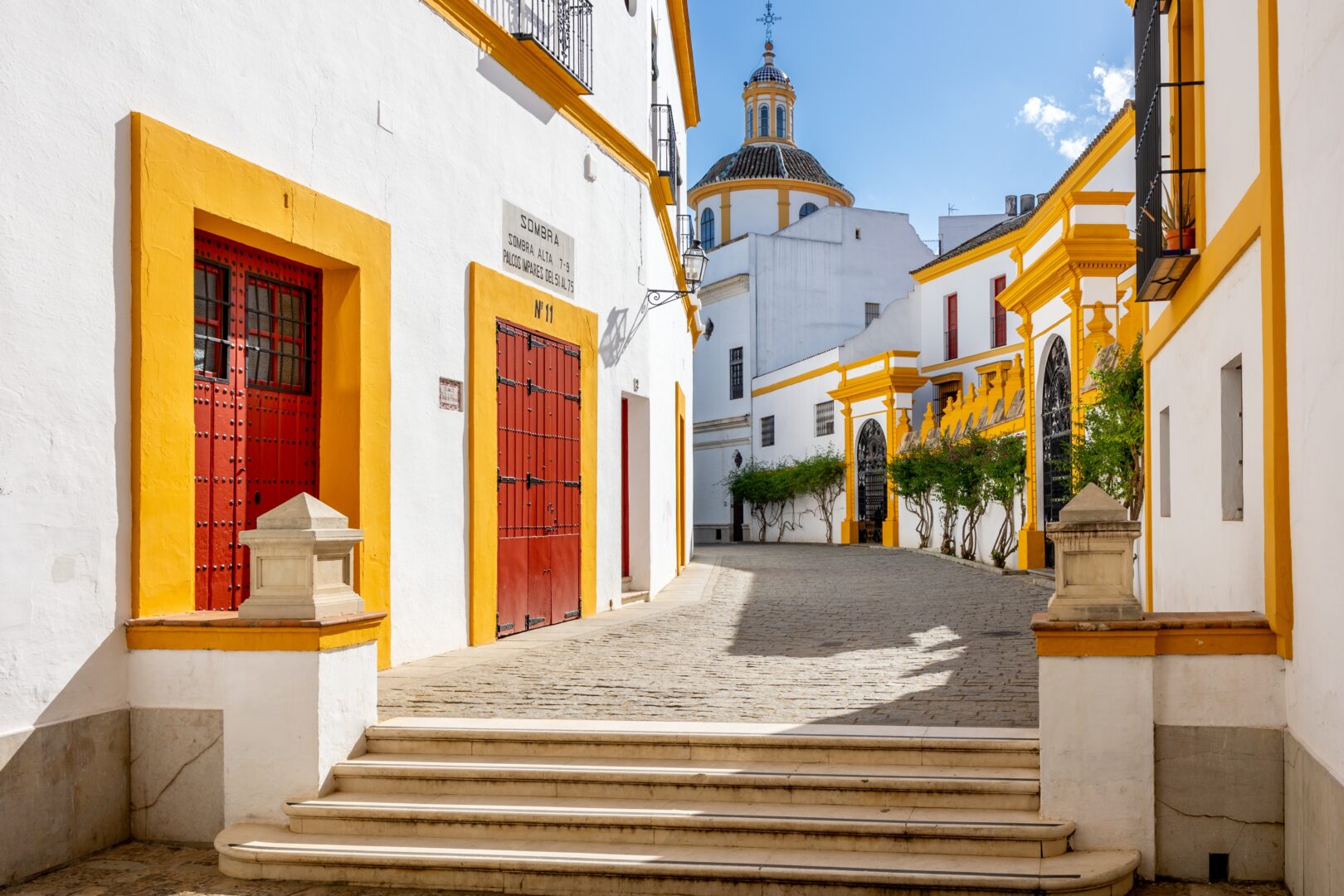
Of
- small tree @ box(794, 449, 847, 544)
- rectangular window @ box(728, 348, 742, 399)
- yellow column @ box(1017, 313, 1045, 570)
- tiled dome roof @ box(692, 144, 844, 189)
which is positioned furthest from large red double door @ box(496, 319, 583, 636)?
tiled dome roof @ box(692, 144, 844, 189)

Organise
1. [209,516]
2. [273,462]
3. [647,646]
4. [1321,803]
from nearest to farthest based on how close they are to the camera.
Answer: [1321,803]
[209,516]
[273,462]
[647,646]

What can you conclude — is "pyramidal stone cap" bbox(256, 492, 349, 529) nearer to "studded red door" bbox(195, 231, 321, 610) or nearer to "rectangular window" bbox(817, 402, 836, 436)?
"studded red door" bbox(195, 231, 321, 610)

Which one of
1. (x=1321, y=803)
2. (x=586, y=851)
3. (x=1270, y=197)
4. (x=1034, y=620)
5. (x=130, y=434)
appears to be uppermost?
(x=1270, y=197)

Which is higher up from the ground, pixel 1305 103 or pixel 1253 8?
pixel 1253 8

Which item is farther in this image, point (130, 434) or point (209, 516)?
point (209, 516)

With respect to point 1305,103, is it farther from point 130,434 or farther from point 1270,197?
point 130,434

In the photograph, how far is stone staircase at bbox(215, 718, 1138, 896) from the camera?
4.84 m

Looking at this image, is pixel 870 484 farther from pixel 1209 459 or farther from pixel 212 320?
pixel 212 320

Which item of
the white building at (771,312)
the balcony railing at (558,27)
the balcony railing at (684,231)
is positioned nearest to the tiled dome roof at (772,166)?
the white building at (771,312)

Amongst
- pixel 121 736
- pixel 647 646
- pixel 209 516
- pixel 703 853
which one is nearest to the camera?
pixel 703 853

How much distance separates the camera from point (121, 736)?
18.1 ft

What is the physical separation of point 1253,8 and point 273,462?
5.79 m

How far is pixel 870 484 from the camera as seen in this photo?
30.4 meters

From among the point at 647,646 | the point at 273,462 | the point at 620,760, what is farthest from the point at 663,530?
the point at 620,760
